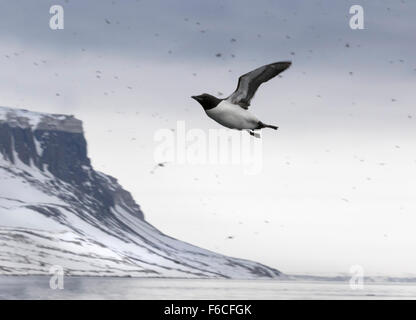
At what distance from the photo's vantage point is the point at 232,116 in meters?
33.8

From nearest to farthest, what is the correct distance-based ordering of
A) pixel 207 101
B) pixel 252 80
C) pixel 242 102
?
pixel 207 101 → pixel 252 80 → pixel 242 102

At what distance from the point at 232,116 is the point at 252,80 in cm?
274

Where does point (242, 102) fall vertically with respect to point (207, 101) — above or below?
above

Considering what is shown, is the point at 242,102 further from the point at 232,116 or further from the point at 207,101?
the point at 207,101

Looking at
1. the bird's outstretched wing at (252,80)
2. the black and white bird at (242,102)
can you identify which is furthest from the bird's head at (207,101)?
the bird's outstretched wing at (252,80)

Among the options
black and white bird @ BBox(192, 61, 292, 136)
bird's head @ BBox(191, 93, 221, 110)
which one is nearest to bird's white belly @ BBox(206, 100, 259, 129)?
black and white bird @ BBox(192, 61, 292, 136)

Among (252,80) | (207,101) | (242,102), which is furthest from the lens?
(242,102)

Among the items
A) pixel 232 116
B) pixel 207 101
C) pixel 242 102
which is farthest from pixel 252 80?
pixel 207 101
